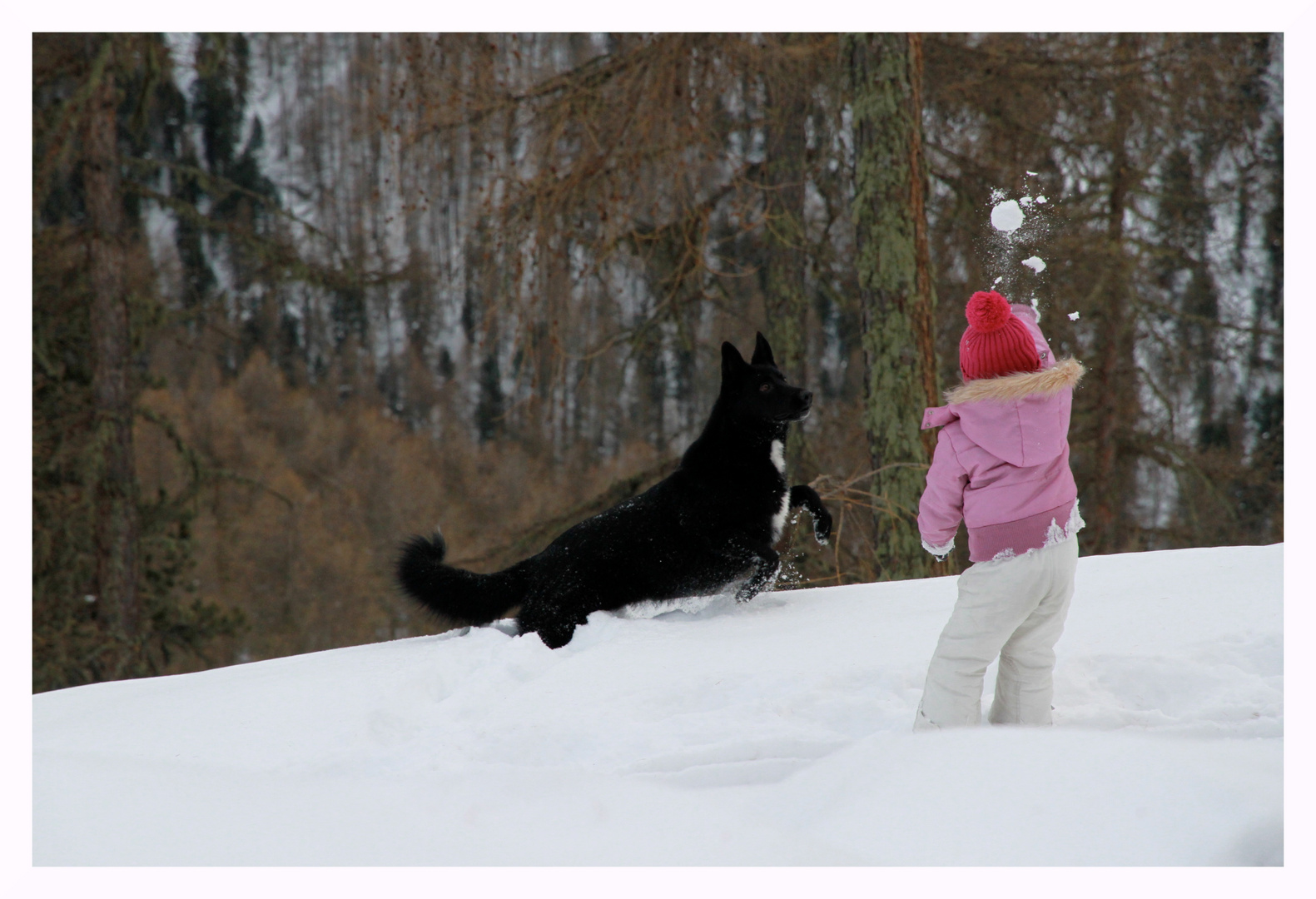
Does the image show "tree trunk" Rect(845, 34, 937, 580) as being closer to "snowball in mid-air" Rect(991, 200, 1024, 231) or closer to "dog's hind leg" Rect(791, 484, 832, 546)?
"dog's hind leg" Rect(791, 484, 832, 546)

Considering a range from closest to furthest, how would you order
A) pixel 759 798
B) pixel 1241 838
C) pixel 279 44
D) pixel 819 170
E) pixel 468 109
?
pixel 1241 838
pixel 759 798
pixel 468 109
pixel 819 170
pixel 279 44

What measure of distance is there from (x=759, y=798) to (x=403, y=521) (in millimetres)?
14602

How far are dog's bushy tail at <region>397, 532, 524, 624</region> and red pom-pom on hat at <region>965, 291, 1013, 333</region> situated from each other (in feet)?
6.68

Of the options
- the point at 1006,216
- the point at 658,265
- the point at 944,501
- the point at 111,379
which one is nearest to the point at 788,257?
the point at 658,265

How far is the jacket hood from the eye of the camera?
2.34 meters

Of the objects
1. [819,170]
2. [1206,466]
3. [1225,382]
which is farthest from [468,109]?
[1225,382]

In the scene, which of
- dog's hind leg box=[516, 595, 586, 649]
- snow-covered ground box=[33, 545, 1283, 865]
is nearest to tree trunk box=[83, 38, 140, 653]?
snow-covered ground box=[33, 545, 1283, 865]

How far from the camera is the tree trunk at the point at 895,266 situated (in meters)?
5.73

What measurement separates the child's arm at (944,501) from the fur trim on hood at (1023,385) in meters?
0.16

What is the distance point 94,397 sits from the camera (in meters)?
9.77

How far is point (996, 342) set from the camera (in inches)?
95.7

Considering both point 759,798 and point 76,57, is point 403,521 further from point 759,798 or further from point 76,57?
point 759,798

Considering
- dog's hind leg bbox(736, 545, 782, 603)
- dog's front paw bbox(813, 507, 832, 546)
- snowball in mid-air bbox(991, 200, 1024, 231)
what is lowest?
dog's hind leg bbox(736, 545, 782, 603)

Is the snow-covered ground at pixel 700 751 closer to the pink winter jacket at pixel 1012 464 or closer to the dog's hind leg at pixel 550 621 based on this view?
the dog's hind leg at pixel 550 621
